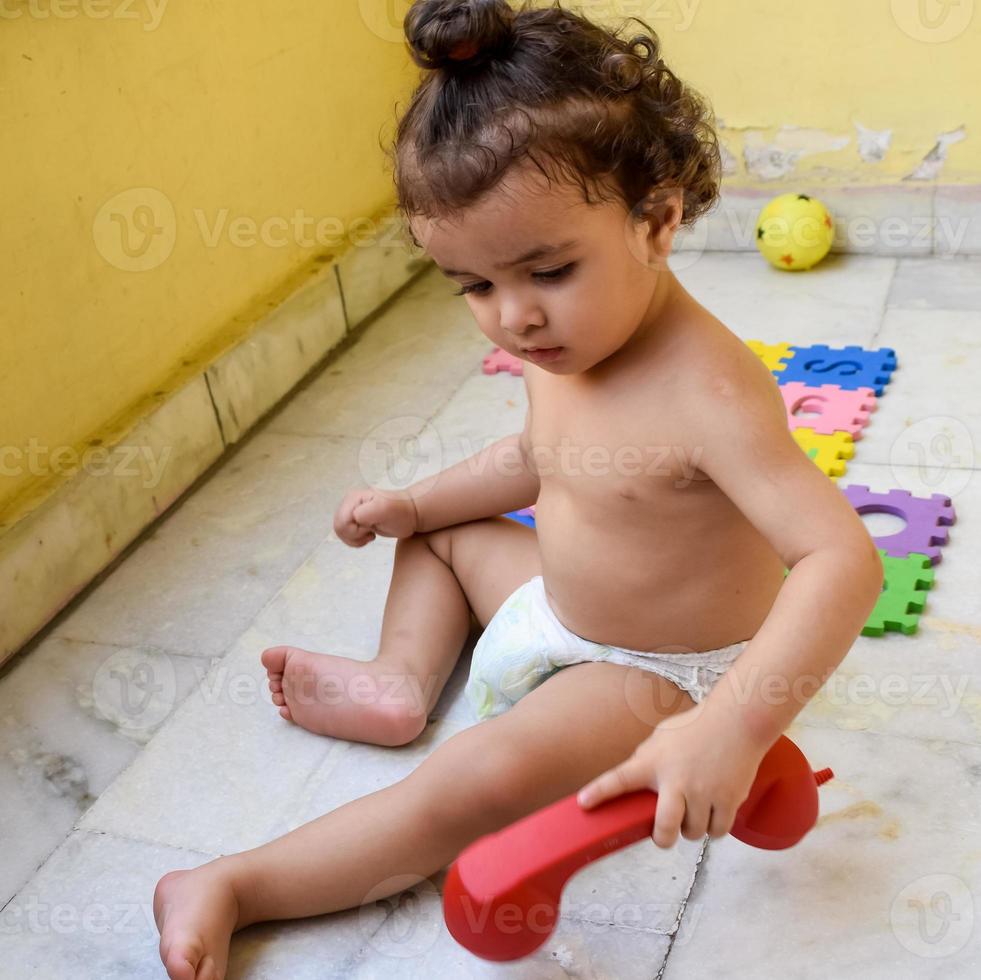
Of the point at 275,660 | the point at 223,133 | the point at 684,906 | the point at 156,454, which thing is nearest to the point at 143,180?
the point at 223,133

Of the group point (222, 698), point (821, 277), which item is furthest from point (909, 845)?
point (821, 277)

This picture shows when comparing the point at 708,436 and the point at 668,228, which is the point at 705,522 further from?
the point at 668,228

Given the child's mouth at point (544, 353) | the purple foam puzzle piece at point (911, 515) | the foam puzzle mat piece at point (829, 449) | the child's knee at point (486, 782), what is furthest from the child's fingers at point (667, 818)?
the foam puzzle mat piece at point (829, 449)

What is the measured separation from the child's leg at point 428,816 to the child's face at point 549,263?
0.25 metres

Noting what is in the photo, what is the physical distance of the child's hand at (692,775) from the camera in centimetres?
70

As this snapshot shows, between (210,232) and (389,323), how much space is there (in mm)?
400

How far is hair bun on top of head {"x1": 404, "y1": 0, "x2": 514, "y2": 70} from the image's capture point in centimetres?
73

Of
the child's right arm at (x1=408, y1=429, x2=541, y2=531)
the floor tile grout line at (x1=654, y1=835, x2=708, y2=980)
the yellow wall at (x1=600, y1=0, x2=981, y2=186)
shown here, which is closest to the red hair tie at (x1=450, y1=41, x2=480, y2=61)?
the child's right arm at (x1=408, y1=429, x2=541, y2=531)

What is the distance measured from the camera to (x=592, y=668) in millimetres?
923

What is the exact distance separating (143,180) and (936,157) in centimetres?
110

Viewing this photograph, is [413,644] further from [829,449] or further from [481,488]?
[829,449]

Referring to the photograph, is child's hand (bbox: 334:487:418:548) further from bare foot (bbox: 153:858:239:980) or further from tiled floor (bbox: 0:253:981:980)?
bare foot (bbox: 153:858:239:980)

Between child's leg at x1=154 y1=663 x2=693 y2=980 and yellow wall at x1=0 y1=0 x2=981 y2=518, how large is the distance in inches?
20.7

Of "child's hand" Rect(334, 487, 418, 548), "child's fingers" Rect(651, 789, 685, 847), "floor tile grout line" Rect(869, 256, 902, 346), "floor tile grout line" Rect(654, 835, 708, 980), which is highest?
"child's fingers" Rect(651, 789, 685, 847)
